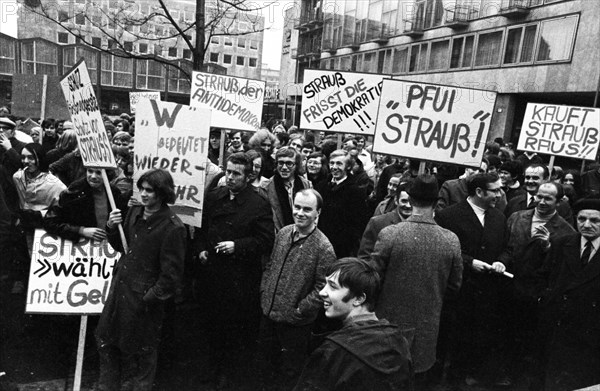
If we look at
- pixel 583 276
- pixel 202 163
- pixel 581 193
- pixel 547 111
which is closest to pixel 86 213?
pixel 202 163

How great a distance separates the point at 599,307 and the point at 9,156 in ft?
20.9

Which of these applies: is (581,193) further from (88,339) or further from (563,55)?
(563,55)

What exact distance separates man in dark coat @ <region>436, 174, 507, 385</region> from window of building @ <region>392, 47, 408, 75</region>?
29.4m

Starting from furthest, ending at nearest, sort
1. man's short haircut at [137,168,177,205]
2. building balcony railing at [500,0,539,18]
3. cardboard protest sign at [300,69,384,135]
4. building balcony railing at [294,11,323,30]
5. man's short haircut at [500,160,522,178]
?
1. building balcony railing at [294,11,323,30]
2. building balcony railing at [500,0,539,18]
3. cardboard protest sign at [300,69,384,135]
4. man's short haircut at [500,160,522,178]
5. man's short haircut at [137,168,177,205]

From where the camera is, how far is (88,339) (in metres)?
4.48

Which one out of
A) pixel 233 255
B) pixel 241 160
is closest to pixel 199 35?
pixel 241 160

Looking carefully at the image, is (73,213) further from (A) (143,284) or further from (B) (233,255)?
(B) (233,255)

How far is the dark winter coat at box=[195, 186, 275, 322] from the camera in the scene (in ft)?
12.7

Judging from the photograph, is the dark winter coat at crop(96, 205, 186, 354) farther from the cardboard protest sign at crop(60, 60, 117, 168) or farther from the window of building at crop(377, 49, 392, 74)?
the window of building at crop(377, 49, 392, 74)

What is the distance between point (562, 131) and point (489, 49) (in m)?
20.4

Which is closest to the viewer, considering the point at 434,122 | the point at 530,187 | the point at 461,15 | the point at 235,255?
the point at 235,255

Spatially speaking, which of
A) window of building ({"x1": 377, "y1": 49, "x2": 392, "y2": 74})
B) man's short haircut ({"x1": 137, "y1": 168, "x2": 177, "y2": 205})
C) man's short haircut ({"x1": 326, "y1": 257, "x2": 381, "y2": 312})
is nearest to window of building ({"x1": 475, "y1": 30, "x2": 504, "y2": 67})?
window of building ({"x1": 377, "y1": 49, "x2": 392, "y2": 74})

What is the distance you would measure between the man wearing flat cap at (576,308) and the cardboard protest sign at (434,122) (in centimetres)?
99

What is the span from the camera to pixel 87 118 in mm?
3594
